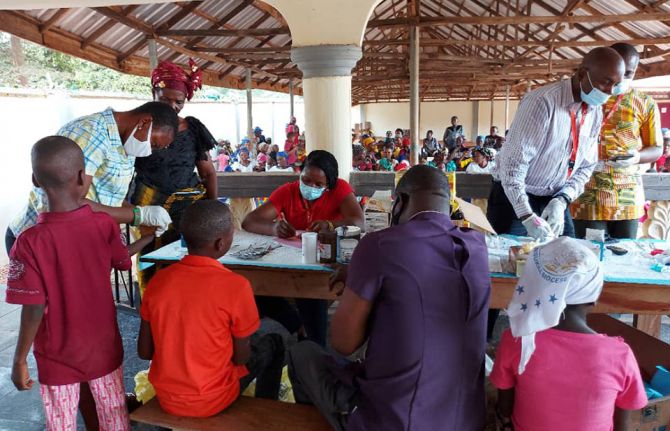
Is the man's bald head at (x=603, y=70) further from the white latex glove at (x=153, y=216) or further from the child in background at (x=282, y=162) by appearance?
the child in background at (x=282, y=162)

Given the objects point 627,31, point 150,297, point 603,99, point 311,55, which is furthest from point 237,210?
point 627,31

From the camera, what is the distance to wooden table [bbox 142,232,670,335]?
1946 millimetres

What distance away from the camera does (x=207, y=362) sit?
1.65 m

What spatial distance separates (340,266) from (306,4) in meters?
2.46

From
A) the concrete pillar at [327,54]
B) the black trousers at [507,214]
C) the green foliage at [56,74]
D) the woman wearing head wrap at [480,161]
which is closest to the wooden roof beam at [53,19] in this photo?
the concrete pillar at [327,54]

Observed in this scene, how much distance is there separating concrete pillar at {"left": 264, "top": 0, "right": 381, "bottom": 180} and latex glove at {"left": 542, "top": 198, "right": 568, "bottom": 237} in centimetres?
180

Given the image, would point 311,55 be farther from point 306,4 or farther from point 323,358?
point 323,358

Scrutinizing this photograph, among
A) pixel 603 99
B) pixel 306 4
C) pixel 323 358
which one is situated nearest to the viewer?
pixel 323 358

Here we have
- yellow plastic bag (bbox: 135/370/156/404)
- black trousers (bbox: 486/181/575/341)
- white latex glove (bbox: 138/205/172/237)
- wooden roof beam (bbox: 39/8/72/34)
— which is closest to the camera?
yellow plastic bag (bbox: 135/370/156/404)

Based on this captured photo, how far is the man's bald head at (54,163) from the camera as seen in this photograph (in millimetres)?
1667

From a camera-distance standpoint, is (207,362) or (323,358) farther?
(323,358)

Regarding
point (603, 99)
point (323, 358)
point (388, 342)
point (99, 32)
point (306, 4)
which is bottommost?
point (323, 358)

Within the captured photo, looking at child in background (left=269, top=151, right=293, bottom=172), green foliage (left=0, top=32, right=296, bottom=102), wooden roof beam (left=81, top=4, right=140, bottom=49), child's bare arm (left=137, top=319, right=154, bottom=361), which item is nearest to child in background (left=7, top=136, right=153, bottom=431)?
child's bare arm (left=137, top=319, right=154, bottom=361)

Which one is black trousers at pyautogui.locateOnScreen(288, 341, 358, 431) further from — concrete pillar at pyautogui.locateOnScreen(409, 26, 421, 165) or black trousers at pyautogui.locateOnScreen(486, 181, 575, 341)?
concrete pillar at pyautogui.locateOnScreen(409, 26, 421, 165)
